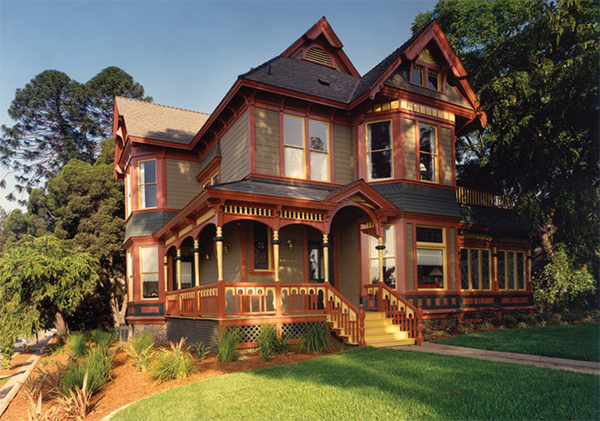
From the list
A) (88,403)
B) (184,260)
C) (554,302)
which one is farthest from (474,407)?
(554,302)

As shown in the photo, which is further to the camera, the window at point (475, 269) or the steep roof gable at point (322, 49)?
the window at point (475, 269)

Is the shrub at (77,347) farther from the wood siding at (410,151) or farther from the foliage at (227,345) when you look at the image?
the wood siding at (410,151)

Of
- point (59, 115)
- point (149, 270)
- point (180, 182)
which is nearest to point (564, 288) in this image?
point (180, 182)

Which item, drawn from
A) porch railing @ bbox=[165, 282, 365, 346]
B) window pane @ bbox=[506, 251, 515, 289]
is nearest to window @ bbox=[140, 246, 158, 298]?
porch railing @ bbox=[165, 282, 365, 346]

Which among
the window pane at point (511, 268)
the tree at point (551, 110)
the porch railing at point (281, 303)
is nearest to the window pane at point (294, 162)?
the porch railing at point (281, 303)

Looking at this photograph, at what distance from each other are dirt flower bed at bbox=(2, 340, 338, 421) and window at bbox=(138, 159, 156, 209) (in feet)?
27.4

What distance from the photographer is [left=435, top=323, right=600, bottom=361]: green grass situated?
9.73 metres

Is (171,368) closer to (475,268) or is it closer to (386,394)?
(386,394)

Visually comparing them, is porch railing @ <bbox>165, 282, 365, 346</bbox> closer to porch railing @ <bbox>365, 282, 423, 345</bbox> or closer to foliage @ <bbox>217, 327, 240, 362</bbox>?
foliage @ <bbox>217, 327, 240, 362</bbox>

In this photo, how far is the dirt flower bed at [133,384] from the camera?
28.1ft

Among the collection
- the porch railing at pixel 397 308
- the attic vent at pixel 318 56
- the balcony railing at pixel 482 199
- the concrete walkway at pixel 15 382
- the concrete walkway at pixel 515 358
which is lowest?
the concrete walkway at pixel 15 382

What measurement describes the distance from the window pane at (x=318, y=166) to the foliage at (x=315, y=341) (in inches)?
222

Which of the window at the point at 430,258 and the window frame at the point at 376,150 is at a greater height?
the window frame at the point at 376,150

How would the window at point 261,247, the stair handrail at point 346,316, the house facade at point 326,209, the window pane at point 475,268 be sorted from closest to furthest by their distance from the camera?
1. the stair handrail at point 346,316
2. the house facade at point 326,209
3. the window at point 261,247
4. the window pane at point 475,268
